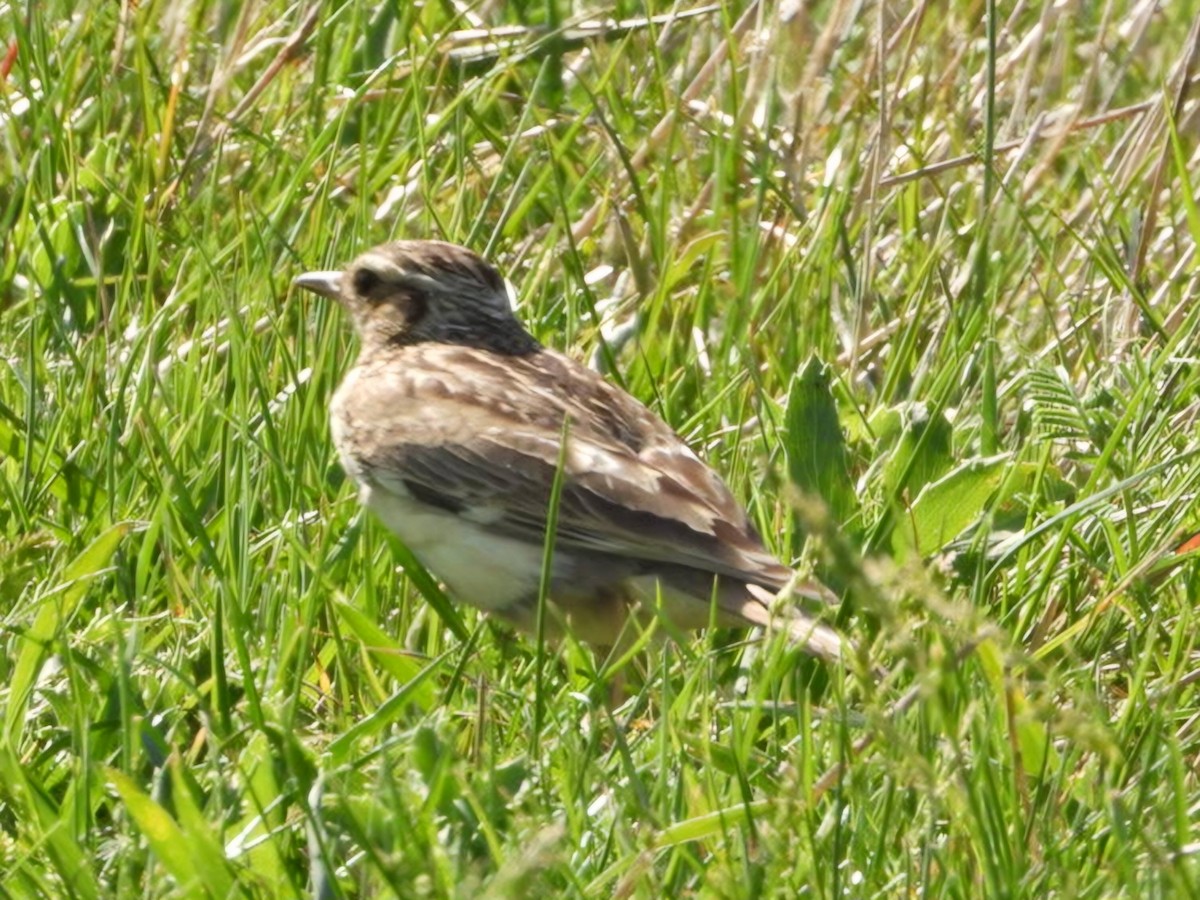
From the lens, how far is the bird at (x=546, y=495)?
525cm

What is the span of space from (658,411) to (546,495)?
840 millimetres

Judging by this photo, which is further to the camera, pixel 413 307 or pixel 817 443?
pixel 413 307

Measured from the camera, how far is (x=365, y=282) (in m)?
6.23

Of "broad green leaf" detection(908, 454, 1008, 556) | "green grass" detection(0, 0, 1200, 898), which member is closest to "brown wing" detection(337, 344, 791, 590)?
"green grass" detection(0, 0, 1200, 898)

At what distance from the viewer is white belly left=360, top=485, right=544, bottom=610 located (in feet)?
17.4

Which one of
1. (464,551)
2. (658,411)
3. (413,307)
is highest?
(413,307)

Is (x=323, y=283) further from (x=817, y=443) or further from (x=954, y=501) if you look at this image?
(x=954, y=501)

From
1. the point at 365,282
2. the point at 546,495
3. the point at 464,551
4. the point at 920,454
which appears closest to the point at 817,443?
the point at 920,454

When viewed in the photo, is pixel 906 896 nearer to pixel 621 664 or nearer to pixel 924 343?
pixel 621 664

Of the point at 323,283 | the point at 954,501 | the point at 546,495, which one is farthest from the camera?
the point at 323,283

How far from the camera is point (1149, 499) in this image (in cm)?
569

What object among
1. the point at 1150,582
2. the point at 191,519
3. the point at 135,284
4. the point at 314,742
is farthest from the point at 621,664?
the point at 135,284

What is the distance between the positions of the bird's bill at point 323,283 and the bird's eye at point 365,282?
4cm

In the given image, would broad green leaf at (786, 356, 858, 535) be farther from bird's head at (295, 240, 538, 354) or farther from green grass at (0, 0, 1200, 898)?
bird's head at (295, 240, 538, 354)
